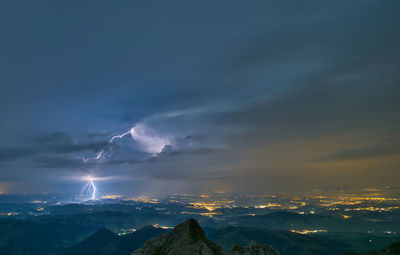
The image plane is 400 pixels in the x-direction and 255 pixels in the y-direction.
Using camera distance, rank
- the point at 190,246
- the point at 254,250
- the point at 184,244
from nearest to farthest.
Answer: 1. the point at 254,250
2. the point at 190,246
3. the point at 184,244

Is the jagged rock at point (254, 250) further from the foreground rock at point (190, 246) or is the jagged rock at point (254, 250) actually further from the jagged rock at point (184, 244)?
the jagged rock at point (184, 244)

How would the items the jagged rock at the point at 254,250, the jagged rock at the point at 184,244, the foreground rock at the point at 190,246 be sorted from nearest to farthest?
the jagged rock at the point at 254,250 → the foreground rock at the point at 190,246 → the jagged rock at the point at 184,244

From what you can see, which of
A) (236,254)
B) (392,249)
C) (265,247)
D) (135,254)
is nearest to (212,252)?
(236,254)

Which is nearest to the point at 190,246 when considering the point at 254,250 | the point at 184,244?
the point at 184,244

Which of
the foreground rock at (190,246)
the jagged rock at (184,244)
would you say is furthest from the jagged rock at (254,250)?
the jagged rock at (184,244)

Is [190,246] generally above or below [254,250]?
above

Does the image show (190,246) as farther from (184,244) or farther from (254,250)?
(254,250)

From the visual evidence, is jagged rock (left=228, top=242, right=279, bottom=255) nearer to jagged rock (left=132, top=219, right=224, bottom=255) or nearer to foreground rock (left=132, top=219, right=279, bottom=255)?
foreground rock (left=132, top=219, right=279, bottom=255)

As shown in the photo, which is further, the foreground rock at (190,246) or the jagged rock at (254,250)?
the foreground rock at (190,246)
